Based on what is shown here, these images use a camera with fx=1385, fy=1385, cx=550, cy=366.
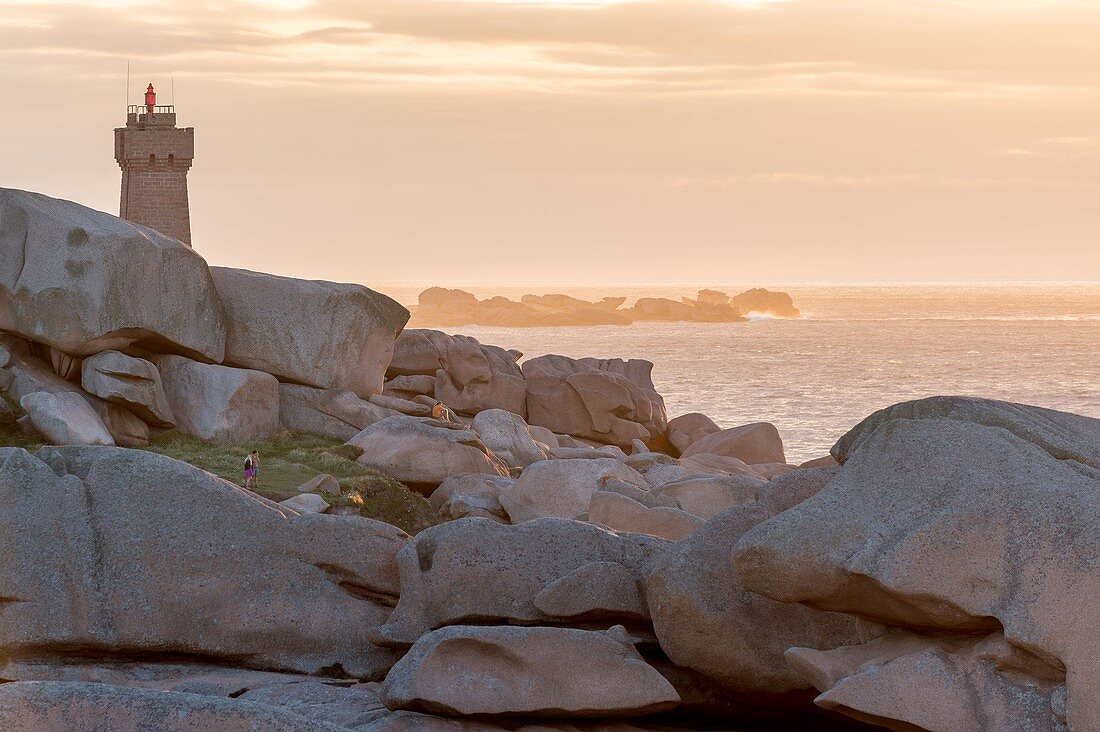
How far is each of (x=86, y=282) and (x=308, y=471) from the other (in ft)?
22.7

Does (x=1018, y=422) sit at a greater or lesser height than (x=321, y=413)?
greater

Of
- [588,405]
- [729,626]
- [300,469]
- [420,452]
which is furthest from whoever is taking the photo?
[588,405]

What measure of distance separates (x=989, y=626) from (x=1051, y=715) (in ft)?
2.99

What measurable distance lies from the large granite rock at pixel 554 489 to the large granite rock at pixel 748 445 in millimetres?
17431

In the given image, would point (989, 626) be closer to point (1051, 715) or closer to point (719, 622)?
point (1051, 715)

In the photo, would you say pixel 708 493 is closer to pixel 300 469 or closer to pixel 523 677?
pixel 300 469

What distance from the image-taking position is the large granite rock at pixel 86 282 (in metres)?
31.4

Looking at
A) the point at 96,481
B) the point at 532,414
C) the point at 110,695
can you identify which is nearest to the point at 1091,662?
the point at 110,695

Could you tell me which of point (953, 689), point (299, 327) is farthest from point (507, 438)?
point (953, 689)

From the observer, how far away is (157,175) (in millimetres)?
55344

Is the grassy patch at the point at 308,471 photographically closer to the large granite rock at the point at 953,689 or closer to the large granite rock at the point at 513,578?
the large granite rock at the point at 513,578

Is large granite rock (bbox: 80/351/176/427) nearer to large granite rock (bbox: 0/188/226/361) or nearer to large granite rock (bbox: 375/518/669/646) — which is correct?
large granite rock (bbox: 0/188/226/361)

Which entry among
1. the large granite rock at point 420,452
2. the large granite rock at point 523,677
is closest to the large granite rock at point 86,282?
the large granite rock at point 420,452

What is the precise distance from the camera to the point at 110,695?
9.49 meters
